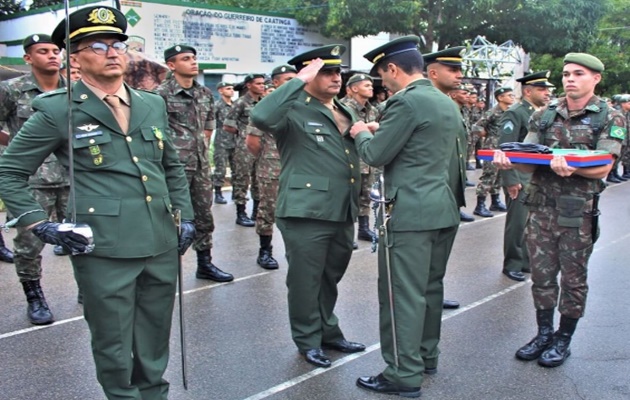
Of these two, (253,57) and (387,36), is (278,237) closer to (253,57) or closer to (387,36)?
(253,57)

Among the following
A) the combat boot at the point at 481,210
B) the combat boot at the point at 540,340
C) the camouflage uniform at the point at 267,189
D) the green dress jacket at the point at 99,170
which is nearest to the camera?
the green dress jacket at the point at 99,170

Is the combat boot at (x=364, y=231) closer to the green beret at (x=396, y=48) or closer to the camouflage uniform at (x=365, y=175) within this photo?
the camouflage uniform at (x=365, y=175)

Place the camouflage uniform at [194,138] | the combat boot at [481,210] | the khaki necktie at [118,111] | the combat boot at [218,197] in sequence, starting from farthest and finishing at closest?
the combat boot at [218,197] → the combat boot at [481,210] → the camouflage uniform at [194,138] → the khaki necktie at [118,111]

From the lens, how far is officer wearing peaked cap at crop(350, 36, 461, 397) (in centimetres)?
346

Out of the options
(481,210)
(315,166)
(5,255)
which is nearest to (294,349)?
(315,166)

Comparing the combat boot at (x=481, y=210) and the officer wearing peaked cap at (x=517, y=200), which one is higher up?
the officer wearing peaked cap at (x=517, y=200)

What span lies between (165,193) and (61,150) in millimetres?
506

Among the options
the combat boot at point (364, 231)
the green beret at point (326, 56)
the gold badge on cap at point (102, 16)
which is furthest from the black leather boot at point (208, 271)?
the gold badge on cap at point (102, 16)

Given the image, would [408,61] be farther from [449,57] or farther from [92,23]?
[92,23]

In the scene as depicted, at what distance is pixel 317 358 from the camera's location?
4.01 m

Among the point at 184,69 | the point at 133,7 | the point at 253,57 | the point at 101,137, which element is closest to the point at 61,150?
the point at 101,137

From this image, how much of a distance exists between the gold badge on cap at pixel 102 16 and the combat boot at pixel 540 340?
10.5 ft

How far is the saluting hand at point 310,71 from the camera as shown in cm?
366

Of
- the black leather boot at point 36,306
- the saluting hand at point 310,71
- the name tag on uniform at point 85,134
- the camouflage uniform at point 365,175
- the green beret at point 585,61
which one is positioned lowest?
the black leather boot at point 36,306
